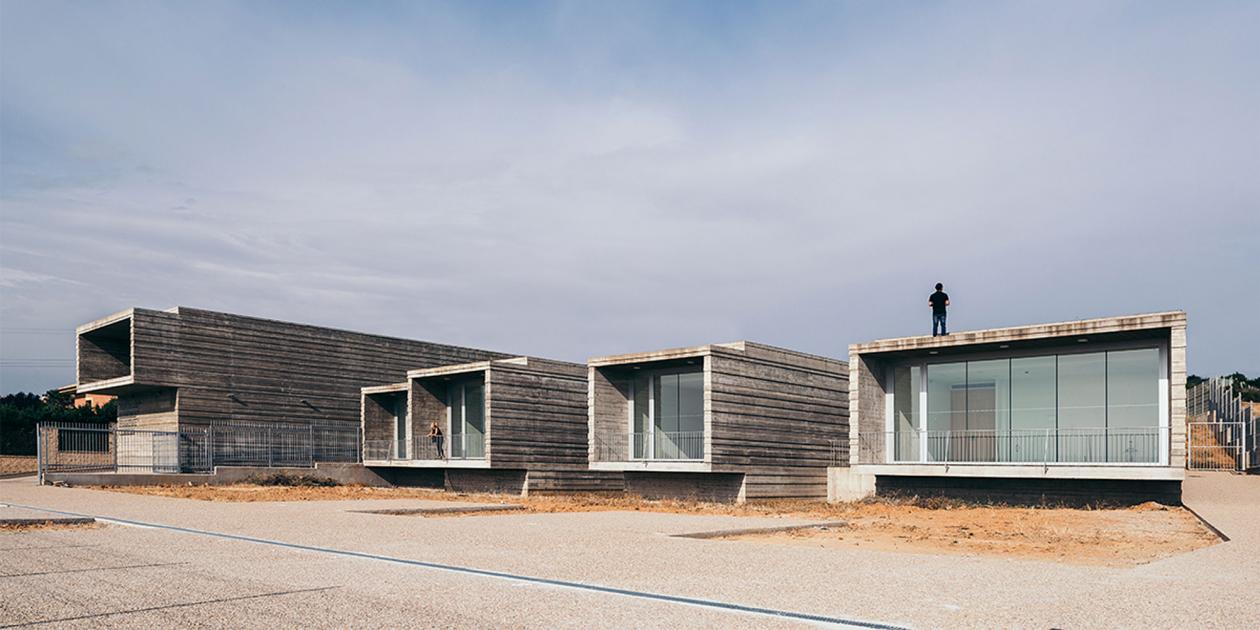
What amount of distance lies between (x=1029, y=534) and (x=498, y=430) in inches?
719

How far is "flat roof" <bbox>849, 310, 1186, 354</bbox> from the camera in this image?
2145 centimetres

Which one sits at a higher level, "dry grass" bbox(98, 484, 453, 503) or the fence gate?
the fence gate

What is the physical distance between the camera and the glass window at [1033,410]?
23.8 m

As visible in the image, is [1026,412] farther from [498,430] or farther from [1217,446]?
[498,430]

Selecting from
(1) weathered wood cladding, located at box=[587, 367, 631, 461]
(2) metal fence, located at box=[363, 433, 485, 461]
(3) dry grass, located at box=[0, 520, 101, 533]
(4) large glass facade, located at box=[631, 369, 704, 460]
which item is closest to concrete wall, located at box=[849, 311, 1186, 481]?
(4) large glass facade, located at box=[631, 369, 704, 460]

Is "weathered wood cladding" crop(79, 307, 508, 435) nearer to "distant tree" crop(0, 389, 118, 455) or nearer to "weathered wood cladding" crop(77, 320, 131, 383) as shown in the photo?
"weathered wood cladding" crop(77, 320, 131, 383)

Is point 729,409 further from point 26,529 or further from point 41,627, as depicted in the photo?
point 41,627

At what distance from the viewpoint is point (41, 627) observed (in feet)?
23.9

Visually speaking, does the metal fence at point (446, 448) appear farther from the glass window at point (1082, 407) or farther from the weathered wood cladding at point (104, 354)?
the glass window at point (1082, 407)

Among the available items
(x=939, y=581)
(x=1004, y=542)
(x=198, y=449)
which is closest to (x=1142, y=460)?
(x=1004, y=542)

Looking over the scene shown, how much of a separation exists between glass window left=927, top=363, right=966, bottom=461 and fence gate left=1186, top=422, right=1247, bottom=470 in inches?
462

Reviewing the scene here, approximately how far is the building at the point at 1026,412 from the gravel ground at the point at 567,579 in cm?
638

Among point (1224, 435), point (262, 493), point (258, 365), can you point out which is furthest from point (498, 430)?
point (1224, 435)

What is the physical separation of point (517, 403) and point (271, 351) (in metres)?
13.0
